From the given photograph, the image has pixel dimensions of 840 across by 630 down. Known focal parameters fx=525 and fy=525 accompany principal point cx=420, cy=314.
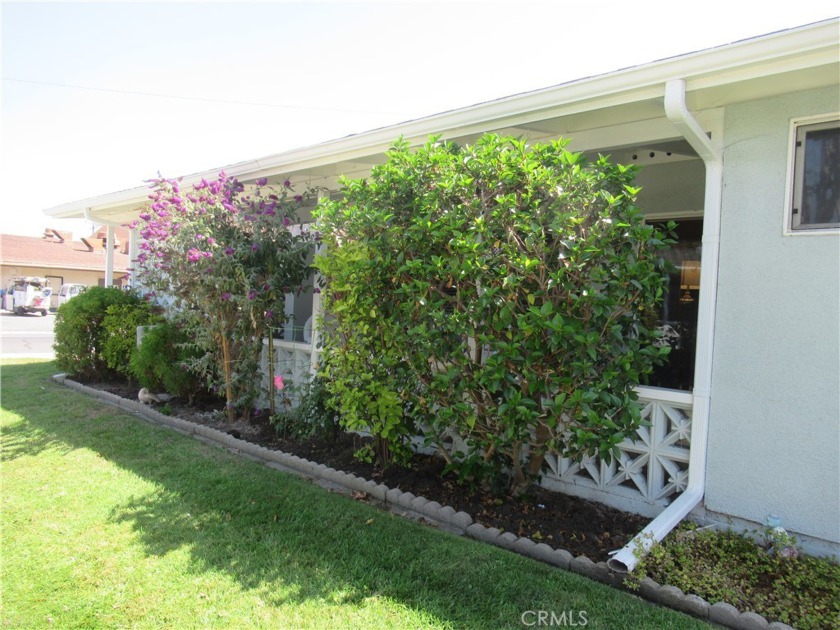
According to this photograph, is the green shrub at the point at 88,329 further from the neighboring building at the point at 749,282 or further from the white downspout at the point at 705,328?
the white downspout at the point at 705,328

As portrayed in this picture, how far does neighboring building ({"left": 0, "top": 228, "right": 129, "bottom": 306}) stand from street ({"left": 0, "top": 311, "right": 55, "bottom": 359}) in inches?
297

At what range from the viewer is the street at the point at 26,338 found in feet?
46.3

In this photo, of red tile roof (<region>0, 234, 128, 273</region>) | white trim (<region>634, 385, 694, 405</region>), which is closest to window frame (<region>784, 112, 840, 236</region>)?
white trim (<region>634, 385, 694, 405</region>)

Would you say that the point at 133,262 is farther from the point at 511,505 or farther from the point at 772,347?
the point at 772,347

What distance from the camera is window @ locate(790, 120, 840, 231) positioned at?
128 inches

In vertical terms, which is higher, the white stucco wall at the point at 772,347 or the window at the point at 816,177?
the window at the point at 816,177

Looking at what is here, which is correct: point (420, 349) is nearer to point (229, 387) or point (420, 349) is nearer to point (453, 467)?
point (453, 467)

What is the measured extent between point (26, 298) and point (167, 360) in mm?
29522

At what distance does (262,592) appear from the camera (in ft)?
9.41

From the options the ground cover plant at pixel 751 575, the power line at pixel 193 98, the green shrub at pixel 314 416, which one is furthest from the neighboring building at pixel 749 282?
the power line at pixel 193 98

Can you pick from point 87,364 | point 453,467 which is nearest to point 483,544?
point 453,467

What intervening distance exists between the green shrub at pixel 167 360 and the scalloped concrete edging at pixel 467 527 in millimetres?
611

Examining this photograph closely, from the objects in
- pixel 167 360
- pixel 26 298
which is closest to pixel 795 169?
pixel 167 360

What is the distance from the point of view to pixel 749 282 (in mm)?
3490
